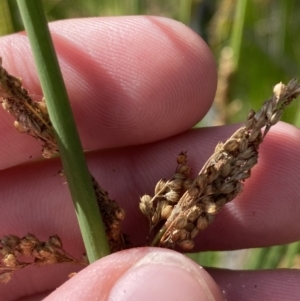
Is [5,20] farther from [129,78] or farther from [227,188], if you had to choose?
[227,188]

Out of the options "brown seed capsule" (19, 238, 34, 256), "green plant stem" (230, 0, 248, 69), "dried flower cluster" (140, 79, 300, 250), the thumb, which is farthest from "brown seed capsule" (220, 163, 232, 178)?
"green plant stem" (230, 0, 248, 69)

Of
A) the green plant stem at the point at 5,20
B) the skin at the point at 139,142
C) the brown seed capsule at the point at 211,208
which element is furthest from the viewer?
the skin at the point at 139,142

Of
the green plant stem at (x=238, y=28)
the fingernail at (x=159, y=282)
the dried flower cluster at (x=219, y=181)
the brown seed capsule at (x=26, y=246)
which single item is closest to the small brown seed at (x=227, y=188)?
the dried flower cluster at (x=219, y=181)

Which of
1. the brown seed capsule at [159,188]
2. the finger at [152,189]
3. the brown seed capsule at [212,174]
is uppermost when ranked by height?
the brown seed capsule at [212,174]

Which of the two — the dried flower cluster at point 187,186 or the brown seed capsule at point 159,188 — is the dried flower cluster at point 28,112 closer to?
the dried flower cluster at point 187,186

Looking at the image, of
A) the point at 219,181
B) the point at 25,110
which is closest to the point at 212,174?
the point at 219,181

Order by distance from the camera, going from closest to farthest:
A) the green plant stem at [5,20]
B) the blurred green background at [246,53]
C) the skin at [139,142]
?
the green plant stem at [5,20] → the skin at [139,142] → the blurred green background at [246,53]

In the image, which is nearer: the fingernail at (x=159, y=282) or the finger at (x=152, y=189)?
the fingernail at (x=159, y=282)

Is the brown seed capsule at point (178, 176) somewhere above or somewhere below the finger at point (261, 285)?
above
